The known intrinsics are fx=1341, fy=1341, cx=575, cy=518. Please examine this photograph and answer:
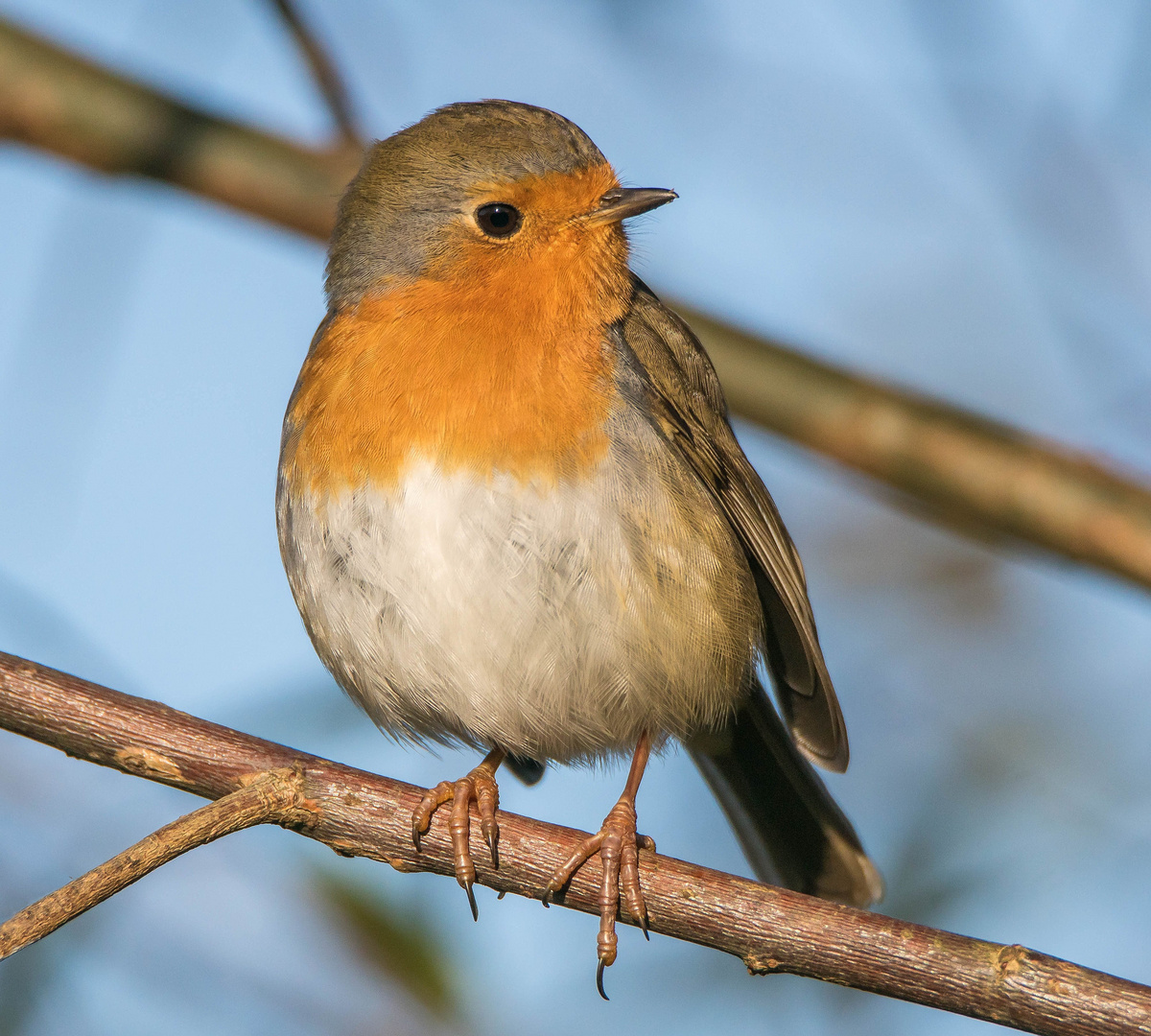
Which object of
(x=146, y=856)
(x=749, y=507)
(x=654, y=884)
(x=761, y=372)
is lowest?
(x=146, y=856)

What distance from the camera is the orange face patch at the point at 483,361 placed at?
3527mm

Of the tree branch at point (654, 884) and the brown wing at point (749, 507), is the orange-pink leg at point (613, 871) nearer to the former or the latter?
the tree branch at point (654, 884)

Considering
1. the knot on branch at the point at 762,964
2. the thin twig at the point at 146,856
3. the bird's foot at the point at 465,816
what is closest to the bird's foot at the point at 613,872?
the bird's foot at the point at 465,816

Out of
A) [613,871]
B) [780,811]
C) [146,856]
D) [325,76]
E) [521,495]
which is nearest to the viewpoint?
[146,856]

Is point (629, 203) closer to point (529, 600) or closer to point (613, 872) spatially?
point (529, 600)

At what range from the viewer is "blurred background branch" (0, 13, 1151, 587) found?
173 inches

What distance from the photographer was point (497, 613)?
11.6 ft

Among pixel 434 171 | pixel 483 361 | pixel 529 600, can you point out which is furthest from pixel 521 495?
pixel 434 171

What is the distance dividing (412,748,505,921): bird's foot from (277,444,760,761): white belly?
32 centimetres

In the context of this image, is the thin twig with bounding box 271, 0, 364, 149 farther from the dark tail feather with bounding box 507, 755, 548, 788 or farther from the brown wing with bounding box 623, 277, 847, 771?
the dark tail feather with bounding box 507, 755, 548, 788

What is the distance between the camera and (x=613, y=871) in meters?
3.34

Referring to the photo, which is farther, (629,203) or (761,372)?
(761,372)

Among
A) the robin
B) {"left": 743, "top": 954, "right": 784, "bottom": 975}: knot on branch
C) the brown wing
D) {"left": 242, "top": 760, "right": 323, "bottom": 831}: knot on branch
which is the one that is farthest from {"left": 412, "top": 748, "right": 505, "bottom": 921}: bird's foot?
the brown wing

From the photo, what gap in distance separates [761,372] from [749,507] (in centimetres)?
76
